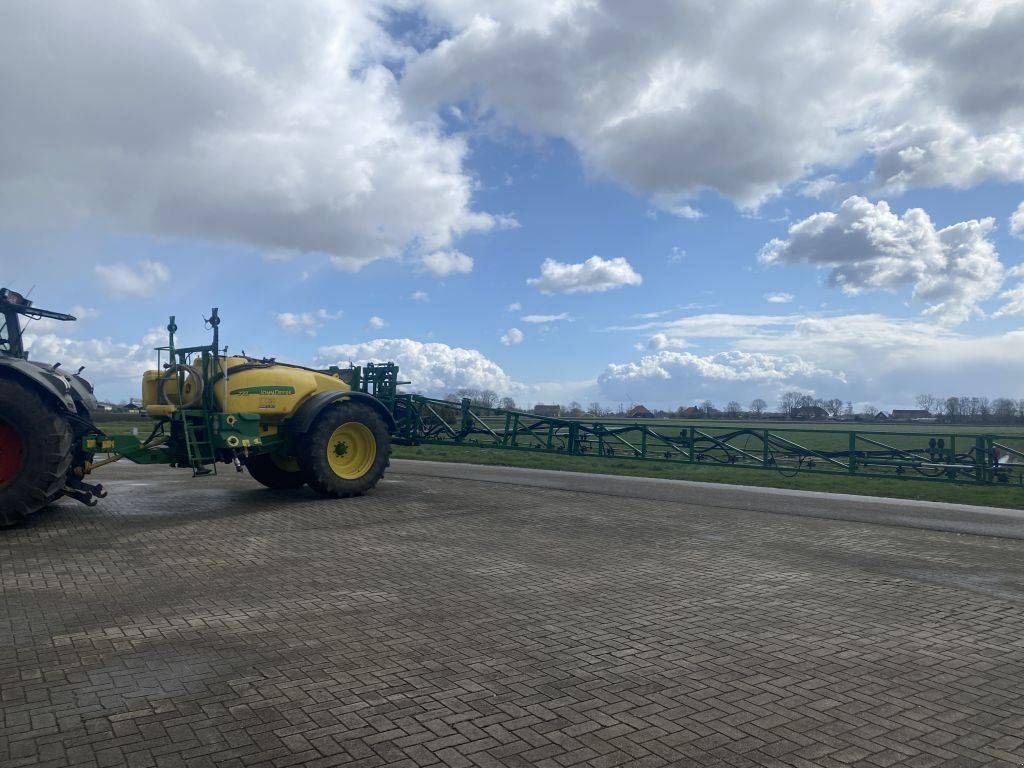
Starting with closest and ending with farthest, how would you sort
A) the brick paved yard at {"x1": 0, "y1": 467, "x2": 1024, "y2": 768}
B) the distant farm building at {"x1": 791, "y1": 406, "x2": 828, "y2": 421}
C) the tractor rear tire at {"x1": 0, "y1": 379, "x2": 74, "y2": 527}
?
the brick paved yard at {"x1": 0, "y1": 467, "x2": 1024, "y2": 768}
the tractor rear tire at {"x1": 0, "y1": 379, "x2": 74, "y2": 527}
the distant farm building at {"x1": 791, "y1": 406, "x2": 828, "y2": 421}

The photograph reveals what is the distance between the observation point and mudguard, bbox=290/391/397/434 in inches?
463

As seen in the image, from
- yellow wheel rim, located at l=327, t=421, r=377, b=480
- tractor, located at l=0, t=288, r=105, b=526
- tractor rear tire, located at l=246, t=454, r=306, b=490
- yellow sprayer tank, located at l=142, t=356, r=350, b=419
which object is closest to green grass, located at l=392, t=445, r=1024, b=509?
tractor rear tire, located at l=246, t=454, r=306, b=490

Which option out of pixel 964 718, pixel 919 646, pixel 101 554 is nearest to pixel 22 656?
pixel 101 554

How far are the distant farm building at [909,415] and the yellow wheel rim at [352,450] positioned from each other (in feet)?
250

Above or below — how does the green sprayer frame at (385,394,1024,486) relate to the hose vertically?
below

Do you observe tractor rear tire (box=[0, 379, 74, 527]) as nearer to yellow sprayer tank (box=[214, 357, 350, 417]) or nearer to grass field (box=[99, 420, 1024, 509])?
grass field (box=[99, 420, 1024, 509])

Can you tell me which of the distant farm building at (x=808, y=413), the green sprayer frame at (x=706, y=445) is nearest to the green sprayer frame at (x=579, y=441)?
the green sprayer frame at (x=706, y=445)

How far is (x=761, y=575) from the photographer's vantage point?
771 cm

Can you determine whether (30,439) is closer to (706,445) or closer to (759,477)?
(759,477)

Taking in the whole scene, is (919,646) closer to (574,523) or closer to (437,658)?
(437,658)

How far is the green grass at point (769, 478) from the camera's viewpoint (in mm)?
14844

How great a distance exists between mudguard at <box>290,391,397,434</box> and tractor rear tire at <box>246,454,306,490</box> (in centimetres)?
142

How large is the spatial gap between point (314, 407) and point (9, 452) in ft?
12.9

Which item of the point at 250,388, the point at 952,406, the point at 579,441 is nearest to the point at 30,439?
the point at 250,388
